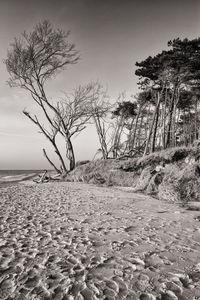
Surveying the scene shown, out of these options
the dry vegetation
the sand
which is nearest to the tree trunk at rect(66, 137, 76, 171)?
the dry vegetation

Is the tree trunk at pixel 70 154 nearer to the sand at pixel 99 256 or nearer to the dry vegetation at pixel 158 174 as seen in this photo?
the dry vegetation at pixel 158 174

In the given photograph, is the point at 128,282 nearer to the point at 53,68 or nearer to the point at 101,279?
the point at 101,279

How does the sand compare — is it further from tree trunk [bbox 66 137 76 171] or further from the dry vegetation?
tree trunk [bbox 66 137 76 171]

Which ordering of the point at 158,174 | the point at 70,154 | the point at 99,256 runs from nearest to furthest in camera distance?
1. the point at 99,256
2. the point at 158,174
3. the point at 70,154

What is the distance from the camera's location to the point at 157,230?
15.5 ft

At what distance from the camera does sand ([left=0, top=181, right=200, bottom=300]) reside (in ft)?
8.37

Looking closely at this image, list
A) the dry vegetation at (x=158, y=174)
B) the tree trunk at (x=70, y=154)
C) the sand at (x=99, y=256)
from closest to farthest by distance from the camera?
the sand at (x=99, y=256) < the dry vegetation at (x=158, y=174) < the tree trunk at (x=70, y=154)

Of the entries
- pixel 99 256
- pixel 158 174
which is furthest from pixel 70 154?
pixel 99 256

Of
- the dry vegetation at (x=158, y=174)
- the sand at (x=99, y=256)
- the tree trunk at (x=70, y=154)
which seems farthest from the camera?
the tree trunk at (x=70, y=154)

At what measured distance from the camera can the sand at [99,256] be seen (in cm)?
255

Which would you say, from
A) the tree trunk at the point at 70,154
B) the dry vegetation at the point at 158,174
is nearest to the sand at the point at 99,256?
the dry vegetation at the point at 158,174

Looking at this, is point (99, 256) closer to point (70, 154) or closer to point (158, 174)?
point (158, 174)

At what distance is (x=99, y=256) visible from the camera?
3.43 m

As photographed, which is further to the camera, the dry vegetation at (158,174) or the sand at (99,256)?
the dry vegetation at (158,174)
